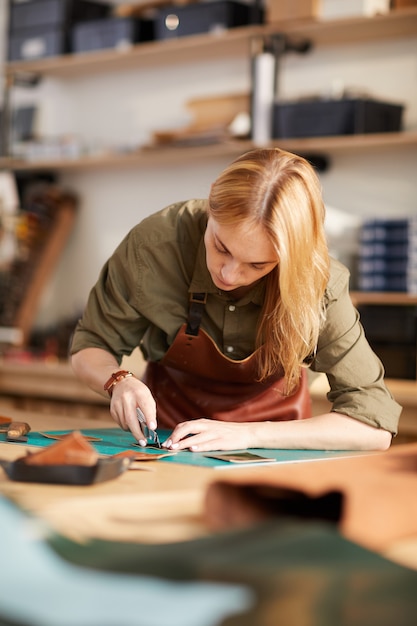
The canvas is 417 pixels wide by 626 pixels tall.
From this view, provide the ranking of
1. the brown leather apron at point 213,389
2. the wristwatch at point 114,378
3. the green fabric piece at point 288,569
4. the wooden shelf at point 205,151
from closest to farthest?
the green fabric piece at point 288,569 → the wristwatch at point 114,378 → the brown leather apron at point 213,389 → the wooden shelf at point 205,151

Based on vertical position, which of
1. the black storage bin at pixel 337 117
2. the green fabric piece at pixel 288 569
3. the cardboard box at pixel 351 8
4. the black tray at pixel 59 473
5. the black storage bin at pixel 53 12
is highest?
the black storage bin at pixel 53 12

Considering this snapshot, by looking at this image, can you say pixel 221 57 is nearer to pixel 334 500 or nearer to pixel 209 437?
pixel 209 437

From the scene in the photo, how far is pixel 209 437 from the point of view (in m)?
1.85

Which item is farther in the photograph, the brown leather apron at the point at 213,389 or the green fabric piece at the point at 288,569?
the brown leather apron at the point at 213,389

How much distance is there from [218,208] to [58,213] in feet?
10.7

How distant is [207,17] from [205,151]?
2.13 ft

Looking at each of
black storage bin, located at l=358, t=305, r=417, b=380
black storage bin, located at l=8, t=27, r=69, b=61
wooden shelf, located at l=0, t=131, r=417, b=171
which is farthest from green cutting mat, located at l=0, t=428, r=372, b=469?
black storage bin, located at l=8, t=27, r=69, b=61

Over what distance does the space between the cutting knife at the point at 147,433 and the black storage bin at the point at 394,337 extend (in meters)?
2.04

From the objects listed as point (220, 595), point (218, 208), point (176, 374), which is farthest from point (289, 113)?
point (220, 595)

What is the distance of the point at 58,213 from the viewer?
505 centimetres

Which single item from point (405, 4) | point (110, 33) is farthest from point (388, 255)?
point (110, 33)

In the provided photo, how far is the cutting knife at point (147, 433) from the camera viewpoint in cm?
189

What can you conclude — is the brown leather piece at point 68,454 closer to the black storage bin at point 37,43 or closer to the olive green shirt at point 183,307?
the olive green shirt at point 183,307

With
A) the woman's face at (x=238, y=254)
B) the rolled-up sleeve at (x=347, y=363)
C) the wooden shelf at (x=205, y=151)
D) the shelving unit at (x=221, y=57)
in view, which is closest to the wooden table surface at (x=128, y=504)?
the woman's face at (x=238, y=254)
